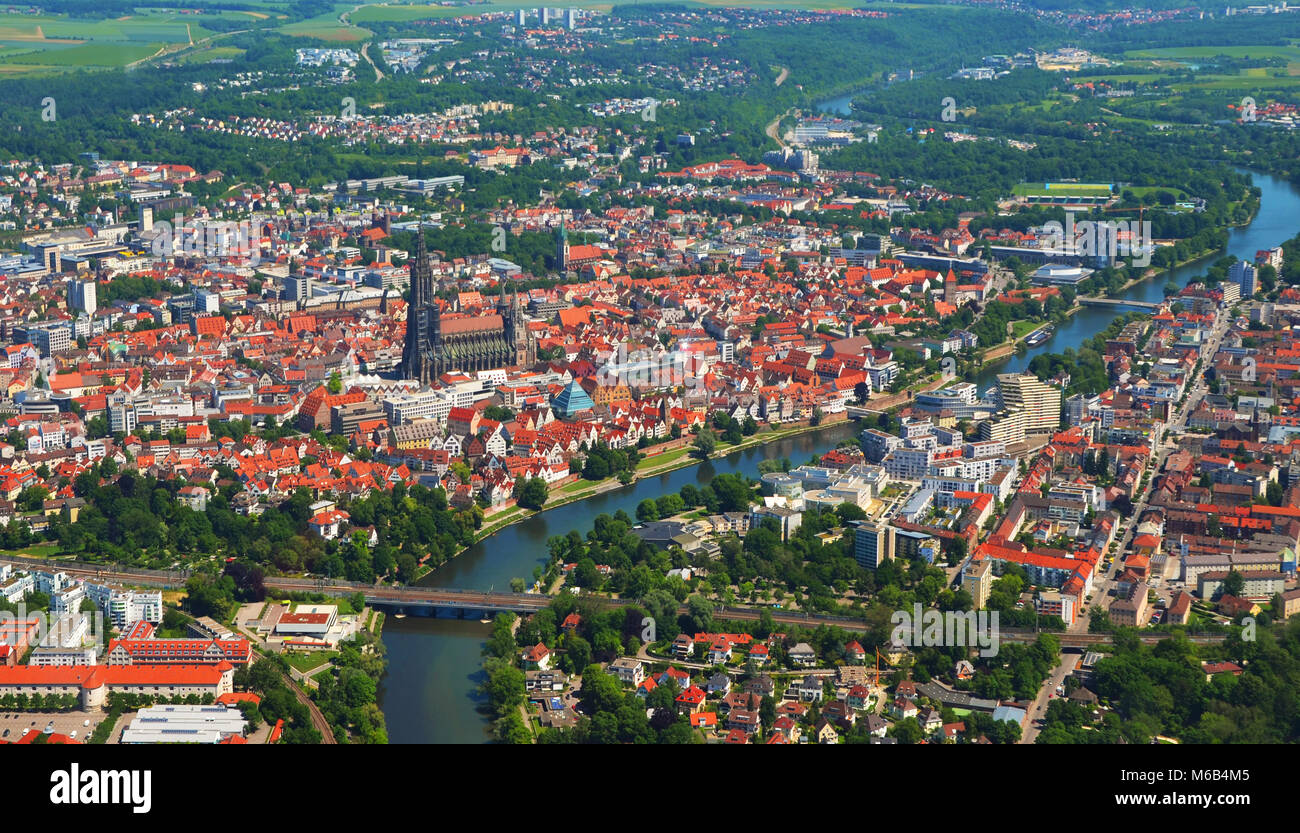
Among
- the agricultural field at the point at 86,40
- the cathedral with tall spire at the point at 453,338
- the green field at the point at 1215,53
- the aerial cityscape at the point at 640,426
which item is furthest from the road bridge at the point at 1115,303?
the green field at the point at 1215,53

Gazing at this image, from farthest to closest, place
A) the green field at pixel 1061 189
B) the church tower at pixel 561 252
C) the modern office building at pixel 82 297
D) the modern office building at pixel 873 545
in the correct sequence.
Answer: the green field at pixel 1061 189, the church tower at pixel 561 252, the modern office building at pixel 82 297, the modern office building at pixel 873 545

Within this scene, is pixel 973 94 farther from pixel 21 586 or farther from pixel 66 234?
pixel 21 586

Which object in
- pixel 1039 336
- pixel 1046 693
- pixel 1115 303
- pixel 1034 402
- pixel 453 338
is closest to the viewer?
pixel 1046 693

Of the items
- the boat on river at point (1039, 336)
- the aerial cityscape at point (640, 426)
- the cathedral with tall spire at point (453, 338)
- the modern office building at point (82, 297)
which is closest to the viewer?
the aerial cityscape at point (640, 426)

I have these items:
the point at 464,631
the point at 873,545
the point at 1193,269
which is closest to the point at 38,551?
the point at 464,631

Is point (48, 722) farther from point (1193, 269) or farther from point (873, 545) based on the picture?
point (1193, 269)

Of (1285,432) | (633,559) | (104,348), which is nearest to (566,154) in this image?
(104,348)

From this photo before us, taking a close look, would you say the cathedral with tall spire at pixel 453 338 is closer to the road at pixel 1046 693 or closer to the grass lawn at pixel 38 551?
the grass lawn at pixel 38 551

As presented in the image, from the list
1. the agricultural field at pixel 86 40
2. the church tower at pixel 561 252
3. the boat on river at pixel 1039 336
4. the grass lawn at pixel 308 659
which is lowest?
the boat on river at pixel 1039 336

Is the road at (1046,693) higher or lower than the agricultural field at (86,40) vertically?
lower
